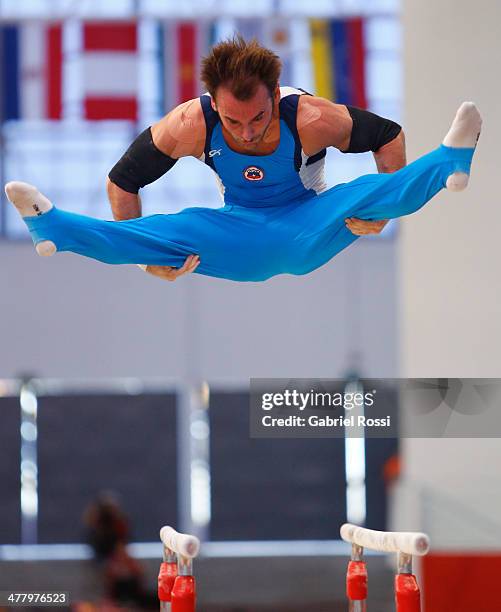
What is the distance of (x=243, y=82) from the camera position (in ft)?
12.6

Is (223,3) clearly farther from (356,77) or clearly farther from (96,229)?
(96,229)

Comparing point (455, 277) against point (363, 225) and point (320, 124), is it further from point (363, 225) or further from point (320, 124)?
point (320, 124)

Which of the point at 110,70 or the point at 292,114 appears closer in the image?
the point at 292,114

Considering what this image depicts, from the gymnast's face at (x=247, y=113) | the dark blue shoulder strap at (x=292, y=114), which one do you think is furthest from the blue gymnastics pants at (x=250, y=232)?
the gymnast's face at (x=247, y=113)

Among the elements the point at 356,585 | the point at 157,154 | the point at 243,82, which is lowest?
the point at 356,585

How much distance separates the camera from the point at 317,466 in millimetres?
10547

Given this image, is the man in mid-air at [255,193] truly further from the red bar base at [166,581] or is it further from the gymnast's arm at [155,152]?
the red bar base at [166,581]

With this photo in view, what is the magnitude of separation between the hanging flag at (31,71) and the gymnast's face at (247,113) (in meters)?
6.94

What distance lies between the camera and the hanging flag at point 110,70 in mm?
10531

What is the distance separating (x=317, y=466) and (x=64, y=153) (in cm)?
412

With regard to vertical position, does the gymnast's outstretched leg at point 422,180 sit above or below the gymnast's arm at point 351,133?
below

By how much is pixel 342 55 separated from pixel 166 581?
22.9 feet

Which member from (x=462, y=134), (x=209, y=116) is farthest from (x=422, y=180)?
(x=209, y=116)

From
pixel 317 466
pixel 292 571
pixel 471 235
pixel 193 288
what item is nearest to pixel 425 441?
pixel 471 235
